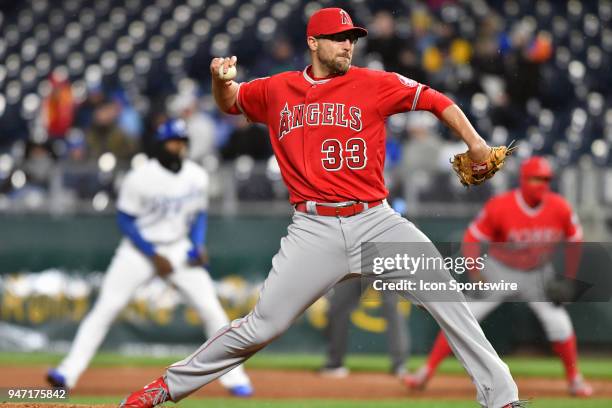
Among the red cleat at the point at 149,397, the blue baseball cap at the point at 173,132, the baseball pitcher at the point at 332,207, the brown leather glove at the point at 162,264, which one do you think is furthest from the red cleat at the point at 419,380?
the red cleat at the point at 149,397

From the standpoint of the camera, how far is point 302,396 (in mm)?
7992

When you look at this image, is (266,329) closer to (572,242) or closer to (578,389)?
(578,389)

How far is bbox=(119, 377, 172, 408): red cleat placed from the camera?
5.07 m

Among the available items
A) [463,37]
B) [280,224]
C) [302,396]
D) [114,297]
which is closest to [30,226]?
[280,224]

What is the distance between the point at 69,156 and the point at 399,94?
783cm

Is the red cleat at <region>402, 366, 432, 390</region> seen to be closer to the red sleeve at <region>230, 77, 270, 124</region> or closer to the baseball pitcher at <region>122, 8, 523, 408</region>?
the baseball pitcher at <region>122, 8, 523, 408</region>

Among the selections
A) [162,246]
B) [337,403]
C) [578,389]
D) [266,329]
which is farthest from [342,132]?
[578,389]

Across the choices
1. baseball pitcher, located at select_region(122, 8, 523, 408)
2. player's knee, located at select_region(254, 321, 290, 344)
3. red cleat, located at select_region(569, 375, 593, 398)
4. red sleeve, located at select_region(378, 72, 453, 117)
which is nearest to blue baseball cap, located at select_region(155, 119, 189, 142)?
baseball pitcher, located at select_region(122, 8, 523, 408)

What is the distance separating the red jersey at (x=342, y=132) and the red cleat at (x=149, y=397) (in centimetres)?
111

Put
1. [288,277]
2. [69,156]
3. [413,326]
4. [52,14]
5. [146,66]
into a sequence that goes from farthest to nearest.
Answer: [52,14]
[146,66]
[69,156]
[413,326]
[288,277]

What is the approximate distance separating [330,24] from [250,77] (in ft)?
25.0

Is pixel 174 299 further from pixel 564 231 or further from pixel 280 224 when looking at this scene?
pixel 564 231

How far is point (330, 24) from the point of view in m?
5.08

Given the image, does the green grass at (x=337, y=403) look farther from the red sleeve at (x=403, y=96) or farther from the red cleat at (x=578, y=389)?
the red sleeve at (x=403, y=96)
